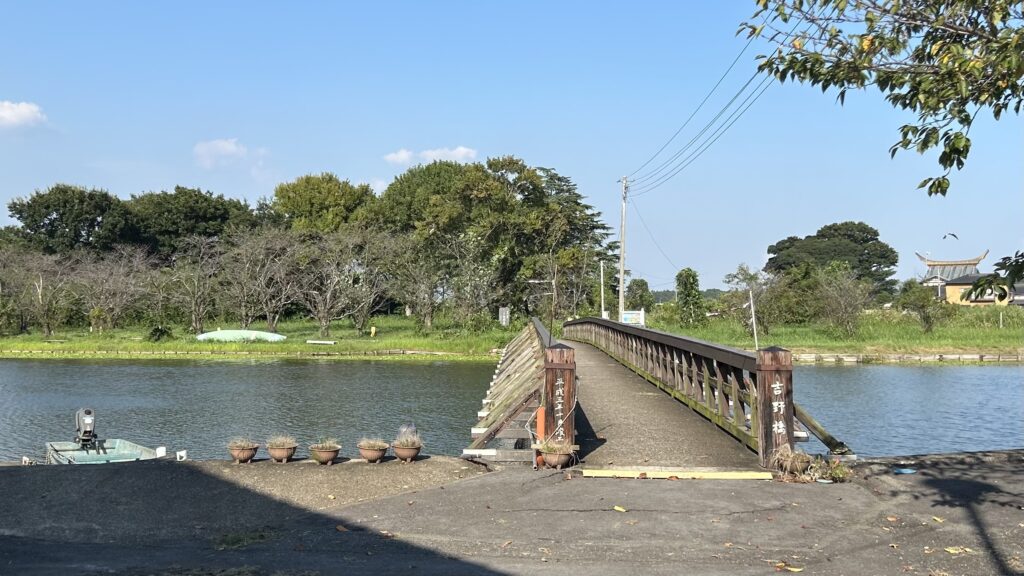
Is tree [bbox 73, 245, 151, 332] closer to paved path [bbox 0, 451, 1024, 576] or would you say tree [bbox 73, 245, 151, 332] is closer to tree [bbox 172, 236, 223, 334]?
tree [bbox 172, 236, 223, 334]

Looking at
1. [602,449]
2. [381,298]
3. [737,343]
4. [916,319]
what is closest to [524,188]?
[381,298]

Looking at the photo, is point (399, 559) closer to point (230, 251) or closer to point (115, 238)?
point (230, 251)

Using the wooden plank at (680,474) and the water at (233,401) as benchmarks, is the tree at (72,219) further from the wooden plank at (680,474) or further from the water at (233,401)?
the wooden plank at (680,474)

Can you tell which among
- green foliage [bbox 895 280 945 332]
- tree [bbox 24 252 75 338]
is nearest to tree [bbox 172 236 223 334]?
tree [bbox 24 252 75 338]

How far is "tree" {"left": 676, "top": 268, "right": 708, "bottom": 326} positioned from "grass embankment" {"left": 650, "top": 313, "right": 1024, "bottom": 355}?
82 centimetres

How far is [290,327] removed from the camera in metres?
55.7

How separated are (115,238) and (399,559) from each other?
218ft

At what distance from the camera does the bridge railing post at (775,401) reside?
8242 mm

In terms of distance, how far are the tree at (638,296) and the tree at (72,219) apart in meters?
40.4

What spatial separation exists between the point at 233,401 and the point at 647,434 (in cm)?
1839

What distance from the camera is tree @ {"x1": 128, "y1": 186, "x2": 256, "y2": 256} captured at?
65938 mm

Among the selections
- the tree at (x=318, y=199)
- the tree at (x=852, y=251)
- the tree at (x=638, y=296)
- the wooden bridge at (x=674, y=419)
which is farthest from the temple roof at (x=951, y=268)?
the wooden bridge at (x=674, y=419)

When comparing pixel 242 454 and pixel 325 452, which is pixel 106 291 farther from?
pixel 325 452

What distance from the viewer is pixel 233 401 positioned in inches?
1006
